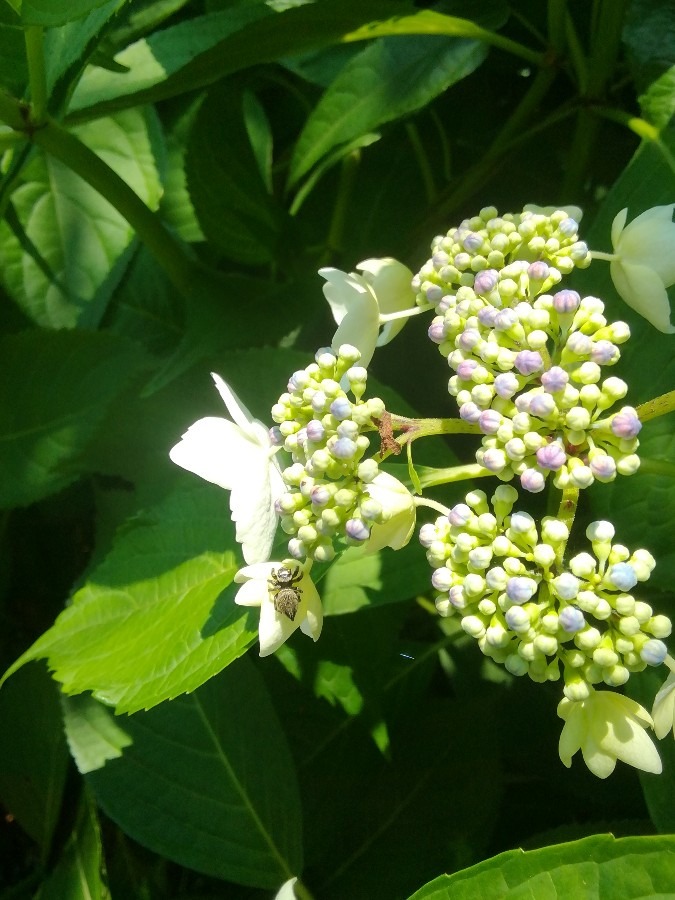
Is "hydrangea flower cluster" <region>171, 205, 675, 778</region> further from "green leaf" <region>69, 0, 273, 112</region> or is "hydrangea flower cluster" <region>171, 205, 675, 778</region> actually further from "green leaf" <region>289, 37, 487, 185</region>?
"green leaf" <region>69, 0, 273, 112</region>

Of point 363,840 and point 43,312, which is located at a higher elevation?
point 43,312

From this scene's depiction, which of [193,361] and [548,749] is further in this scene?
[548,749]

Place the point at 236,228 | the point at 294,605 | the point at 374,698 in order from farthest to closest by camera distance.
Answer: the point at 236,228 → the point at 374,698 → the point at 294,605

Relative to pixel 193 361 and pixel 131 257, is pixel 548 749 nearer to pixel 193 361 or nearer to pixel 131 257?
pixel 193 361

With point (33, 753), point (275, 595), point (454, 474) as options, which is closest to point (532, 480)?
point (454, 474)

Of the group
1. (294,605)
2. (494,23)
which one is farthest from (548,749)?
(494,23)

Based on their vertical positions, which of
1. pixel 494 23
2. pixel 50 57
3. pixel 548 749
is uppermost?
pixel 50 57

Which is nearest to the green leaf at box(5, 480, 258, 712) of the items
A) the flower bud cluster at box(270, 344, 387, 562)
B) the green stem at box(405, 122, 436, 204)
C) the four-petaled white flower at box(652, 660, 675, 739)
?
the flower bud cluster at box(270, 344, 387, 562)
